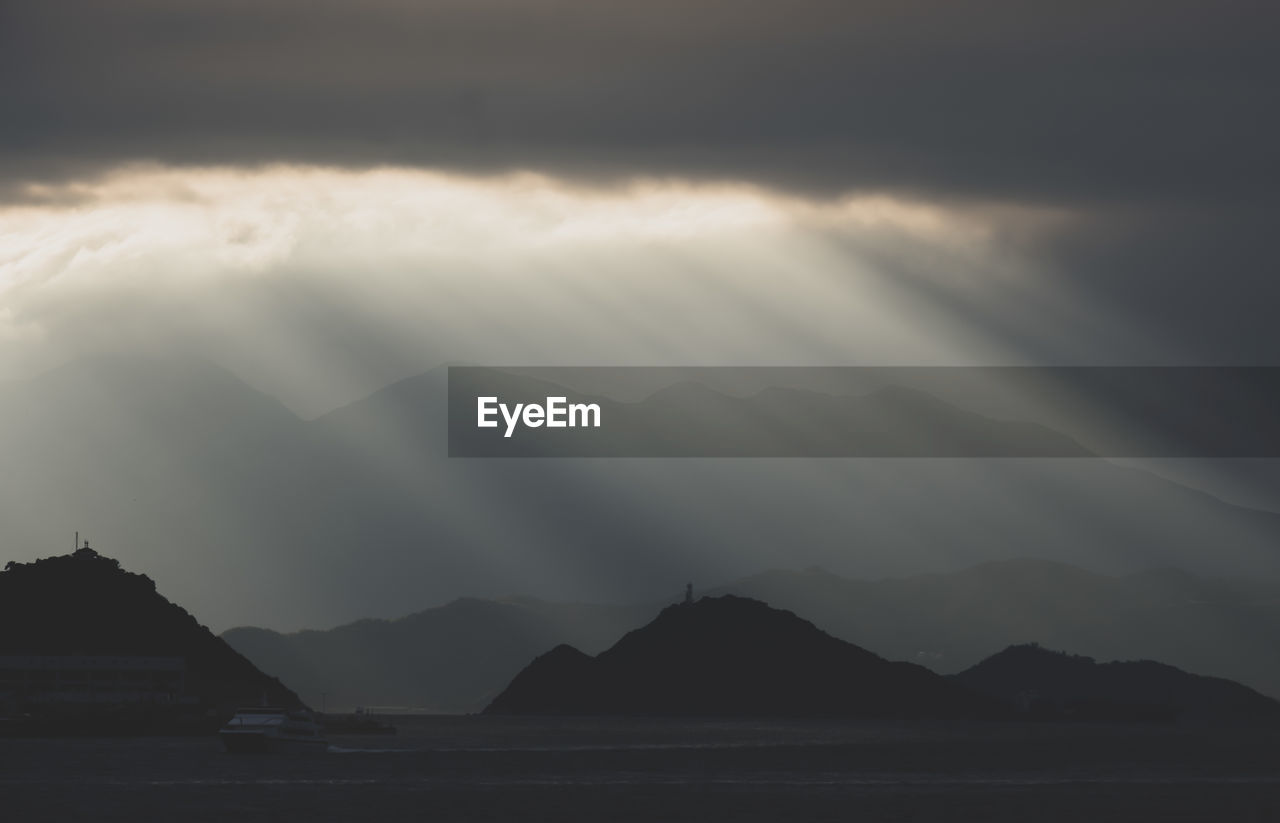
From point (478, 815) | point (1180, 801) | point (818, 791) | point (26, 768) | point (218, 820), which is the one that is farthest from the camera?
point (26, 768)

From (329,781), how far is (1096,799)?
6884cm

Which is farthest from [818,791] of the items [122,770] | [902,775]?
[122,770]

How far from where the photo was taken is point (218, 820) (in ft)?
395

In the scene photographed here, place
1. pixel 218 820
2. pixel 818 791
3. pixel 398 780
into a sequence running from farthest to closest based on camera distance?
pixel 398 780 < pixel 818 791 < pixel 218 820

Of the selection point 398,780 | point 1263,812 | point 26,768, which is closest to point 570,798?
point 398,780

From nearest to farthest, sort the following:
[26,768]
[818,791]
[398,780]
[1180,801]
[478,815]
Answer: [478,815] < [1180,801] < [818,791] < [398,780] < [26,768]

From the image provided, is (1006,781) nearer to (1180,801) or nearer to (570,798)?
(1180,801)

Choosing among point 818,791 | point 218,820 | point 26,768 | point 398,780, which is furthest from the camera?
point 26,768

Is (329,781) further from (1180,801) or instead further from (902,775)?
(1180,801)

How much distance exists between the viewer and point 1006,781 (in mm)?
178375

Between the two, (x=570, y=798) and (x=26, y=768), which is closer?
(x=570, y=798)

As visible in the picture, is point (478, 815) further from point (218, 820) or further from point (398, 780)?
point (398, 780)

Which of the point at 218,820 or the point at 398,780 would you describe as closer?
the point at 218,820

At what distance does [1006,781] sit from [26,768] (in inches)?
3994
